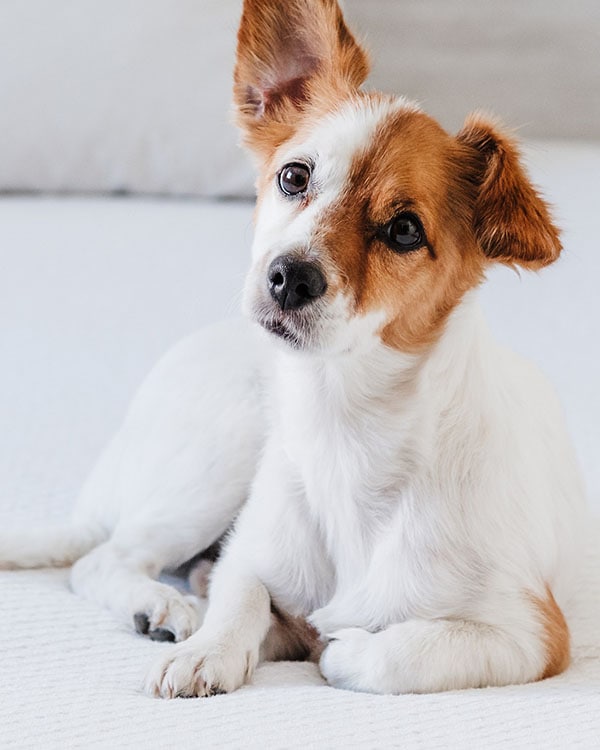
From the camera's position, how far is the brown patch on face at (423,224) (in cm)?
130

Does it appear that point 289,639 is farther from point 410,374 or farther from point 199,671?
point 410,374

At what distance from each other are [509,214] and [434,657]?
524mm

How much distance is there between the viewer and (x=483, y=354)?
1415mm

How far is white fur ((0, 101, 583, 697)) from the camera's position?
1.28 meters

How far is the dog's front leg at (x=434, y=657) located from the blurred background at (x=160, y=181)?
2.17ft

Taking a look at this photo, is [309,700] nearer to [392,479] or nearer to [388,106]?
[392,479]

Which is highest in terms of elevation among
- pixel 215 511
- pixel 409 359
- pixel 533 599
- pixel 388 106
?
pixel 388 106

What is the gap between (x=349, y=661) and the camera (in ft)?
4.21

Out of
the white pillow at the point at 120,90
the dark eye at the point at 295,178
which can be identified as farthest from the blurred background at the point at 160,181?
the dark eye at the point at 295,178

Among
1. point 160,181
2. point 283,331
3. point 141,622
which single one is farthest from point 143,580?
point 160,181

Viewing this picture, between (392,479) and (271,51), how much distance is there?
629mm

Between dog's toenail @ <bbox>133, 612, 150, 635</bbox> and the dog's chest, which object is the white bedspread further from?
the dog's chest

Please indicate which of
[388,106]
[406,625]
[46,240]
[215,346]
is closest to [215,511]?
[215,346]

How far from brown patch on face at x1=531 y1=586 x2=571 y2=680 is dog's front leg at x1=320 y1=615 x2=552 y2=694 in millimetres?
11
